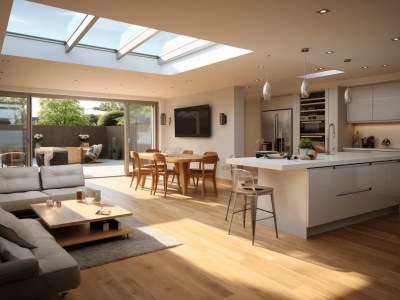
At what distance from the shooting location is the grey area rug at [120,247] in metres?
3.18

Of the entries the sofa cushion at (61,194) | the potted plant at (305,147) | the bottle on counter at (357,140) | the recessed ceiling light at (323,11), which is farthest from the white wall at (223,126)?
the recessed ceiling light at (323,11)

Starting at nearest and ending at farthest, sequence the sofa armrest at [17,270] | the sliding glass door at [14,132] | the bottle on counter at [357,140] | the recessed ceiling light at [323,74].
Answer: the sofa armrest at [17,270]
the recessed ceiling light at [323,74]
the bottle on counter at [357,140]
the sliding glass door at [14,132]

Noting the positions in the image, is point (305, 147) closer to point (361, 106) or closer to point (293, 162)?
point (293, 162)

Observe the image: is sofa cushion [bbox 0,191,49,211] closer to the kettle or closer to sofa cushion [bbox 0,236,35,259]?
sofa cushion [bbox 0,236,35,259]

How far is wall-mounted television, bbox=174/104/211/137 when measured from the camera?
8.41 meters

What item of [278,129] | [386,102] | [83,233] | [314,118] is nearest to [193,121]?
[278,129]

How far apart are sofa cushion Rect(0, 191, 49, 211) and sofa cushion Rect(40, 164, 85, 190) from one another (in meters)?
0.48

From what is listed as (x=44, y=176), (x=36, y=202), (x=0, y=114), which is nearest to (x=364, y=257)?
(x=36, y=202)

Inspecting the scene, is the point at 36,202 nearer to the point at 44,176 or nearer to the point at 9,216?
the point at 44,176

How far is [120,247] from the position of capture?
3.51 m

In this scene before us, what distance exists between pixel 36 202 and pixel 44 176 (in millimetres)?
786

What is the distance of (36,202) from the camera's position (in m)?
4.37

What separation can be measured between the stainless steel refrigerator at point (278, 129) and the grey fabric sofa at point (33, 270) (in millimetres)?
6955

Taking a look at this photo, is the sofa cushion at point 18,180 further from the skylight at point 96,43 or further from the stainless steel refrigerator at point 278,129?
the stainless steel refrigerator at point 278,129
